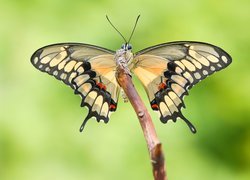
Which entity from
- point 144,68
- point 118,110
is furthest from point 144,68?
point 118,110

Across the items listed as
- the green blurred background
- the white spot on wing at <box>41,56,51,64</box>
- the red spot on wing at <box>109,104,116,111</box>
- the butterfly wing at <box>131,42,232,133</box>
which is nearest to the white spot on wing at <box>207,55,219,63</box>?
the butterfly wing at <box>131,42,232,133</box>

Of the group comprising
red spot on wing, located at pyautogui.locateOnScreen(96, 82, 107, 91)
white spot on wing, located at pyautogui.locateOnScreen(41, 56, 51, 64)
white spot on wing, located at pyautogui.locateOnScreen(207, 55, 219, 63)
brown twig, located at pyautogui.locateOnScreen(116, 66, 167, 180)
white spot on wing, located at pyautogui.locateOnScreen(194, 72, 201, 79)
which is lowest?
brown twig, located at pyautogui.locateOnScreen(116, 66, 167, 180)

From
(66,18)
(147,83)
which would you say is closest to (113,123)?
(66,18)

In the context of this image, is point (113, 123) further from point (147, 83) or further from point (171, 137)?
point (147, 83)

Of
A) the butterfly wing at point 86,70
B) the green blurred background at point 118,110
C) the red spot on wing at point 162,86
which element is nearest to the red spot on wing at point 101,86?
the butterfly wing at point 86,70

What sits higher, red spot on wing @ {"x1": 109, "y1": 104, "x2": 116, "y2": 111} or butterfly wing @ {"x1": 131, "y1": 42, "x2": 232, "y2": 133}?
butterfly wing @ {"x1": 131, "y1": 42, "x2": 232, "y2": 133}

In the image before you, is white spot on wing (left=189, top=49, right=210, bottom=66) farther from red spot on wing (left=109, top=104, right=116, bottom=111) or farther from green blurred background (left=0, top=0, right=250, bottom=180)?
green blurred background (left=0, top=0, right=250, bottom=180)
